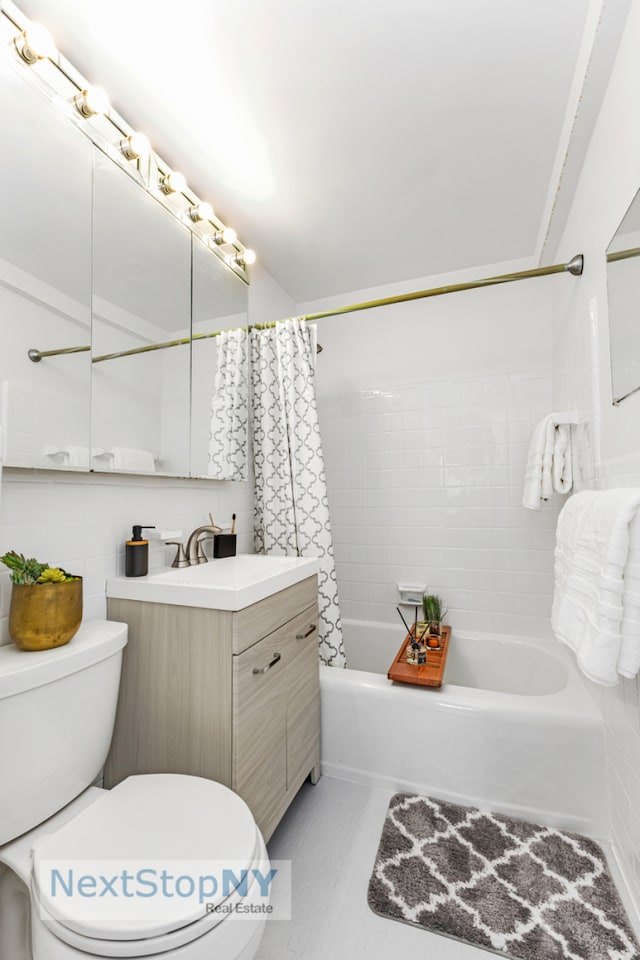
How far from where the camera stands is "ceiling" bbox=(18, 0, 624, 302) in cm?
118

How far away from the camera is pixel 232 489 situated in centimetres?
213

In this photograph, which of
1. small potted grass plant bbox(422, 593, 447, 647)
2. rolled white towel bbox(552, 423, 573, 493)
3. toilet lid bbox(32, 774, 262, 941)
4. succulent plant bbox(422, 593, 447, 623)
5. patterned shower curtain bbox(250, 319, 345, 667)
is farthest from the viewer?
succulent plant bbox(422, 593, 447, 623)

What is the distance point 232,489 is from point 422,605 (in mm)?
1267

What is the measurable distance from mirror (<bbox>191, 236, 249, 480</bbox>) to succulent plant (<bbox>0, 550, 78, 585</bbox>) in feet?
2.52

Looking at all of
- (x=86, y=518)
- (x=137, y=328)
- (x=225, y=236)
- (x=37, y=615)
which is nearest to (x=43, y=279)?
(x=137, y=328)

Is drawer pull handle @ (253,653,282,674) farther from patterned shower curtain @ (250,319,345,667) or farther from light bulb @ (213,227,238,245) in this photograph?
light bulb @ (213,227,238,245)

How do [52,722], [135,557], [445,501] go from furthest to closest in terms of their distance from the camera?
1. [445,501]
2. [135,557]
3. [52,722]

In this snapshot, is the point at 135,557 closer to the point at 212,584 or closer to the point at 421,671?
the point at 212,584

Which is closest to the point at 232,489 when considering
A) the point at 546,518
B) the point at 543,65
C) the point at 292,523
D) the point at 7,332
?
the point at 292,523

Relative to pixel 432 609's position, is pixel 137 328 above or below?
above

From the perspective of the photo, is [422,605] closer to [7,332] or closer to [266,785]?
[266,785]

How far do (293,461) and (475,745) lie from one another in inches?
53.5

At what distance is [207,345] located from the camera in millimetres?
1914

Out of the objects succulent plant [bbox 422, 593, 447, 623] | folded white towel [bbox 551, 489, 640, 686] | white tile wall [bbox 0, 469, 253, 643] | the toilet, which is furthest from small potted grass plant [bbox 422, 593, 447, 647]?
the toilet
